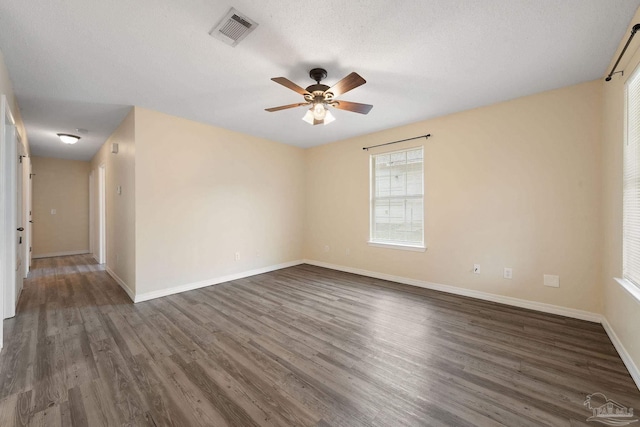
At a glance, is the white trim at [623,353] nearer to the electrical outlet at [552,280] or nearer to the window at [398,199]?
the electrical outlet at [552,280]

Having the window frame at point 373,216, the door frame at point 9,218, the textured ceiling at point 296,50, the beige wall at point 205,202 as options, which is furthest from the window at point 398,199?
the door frame at point 9,218

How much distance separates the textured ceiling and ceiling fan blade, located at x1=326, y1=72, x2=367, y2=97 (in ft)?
0.77

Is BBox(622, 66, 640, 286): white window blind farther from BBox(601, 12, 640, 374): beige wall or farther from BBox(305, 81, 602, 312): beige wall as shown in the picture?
BBox(305, 81, 602, 312): beige wall

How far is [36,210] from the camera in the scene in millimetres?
6090

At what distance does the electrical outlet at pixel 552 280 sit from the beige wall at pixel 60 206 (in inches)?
380

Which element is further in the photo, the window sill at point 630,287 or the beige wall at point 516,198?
the beige wall at point 516,198

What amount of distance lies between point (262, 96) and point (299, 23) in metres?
1.28

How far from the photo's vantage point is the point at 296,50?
2133 millimetres

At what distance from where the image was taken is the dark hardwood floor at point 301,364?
1.50 m

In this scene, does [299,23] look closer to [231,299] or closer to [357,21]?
[357,21]

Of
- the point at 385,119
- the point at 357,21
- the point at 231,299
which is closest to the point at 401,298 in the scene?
the point at 231,299

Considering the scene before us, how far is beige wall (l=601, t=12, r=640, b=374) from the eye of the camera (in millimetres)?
1884

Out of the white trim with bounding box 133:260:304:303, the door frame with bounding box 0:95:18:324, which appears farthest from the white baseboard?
the door frame with bounding box 0:95:18:324

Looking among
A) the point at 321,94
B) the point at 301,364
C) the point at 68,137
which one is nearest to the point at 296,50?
the point at 321,94
